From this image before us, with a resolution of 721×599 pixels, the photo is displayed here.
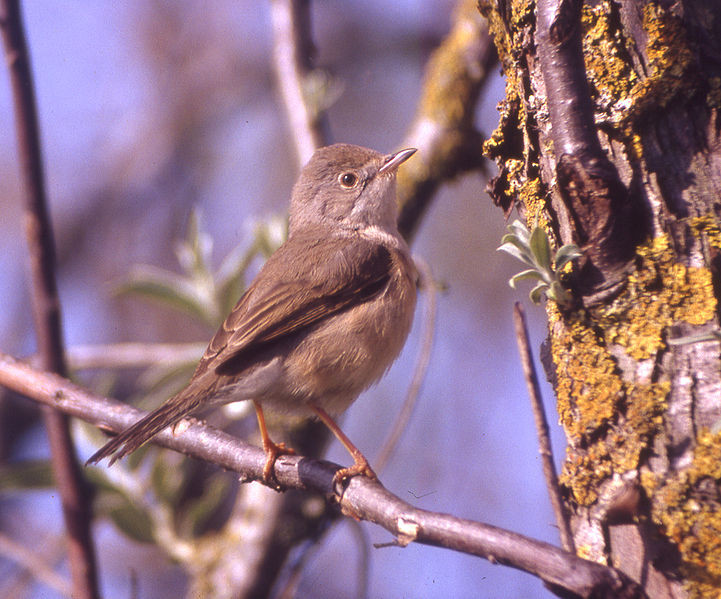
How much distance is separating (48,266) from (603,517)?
2140mm

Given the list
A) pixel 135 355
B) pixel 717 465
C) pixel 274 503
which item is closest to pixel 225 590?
pixel 274 503

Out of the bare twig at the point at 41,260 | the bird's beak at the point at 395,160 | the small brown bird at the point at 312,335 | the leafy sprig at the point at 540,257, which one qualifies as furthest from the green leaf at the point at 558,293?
the bird's beak at the point at 395,160

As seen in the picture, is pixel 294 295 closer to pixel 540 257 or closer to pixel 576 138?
pixel 540 257

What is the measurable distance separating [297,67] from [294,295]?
2113mm

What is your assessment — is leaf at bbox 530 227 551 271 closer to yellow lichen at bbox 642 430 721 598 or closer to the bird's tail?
yellow lichen at bbox 642 430 721 598

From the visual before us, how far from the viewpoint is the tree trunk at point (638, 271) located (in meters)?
1.74

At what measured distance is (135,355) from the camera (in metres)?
5.13

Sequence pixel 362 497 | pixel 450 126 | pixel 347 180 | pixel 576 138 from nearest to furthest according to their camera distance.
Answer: pixel 576 138, pixel 362 497, pixel 347 180, pixel 450 126

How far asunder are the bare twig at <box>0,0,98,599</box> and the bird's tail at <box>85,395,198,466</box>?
0.18 m

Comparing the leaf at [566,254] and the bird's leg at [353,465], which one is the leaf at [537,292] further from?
the bird's leg at [353,465]

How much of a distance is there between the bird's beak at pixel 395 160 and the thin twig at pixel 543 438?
2407mm

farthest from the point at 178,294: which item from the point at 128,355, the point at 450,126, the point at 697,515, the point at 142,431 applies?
the point at 697,515

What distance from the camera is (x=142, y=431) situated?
270 cm

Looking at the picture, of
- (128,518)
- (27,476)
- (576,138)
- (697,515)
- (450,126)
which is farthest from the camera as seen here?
(450,126)
